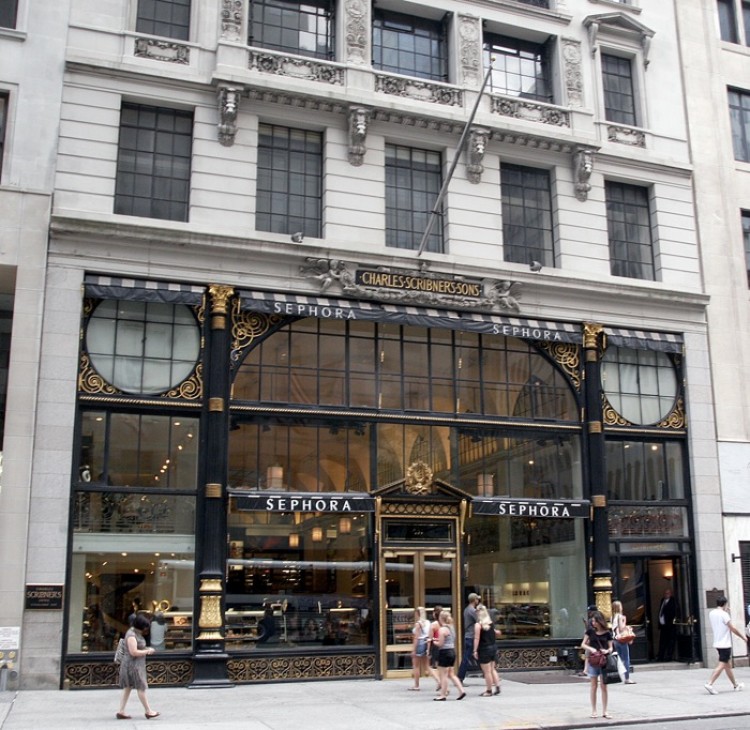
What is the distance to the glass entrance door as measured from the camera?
20969mm

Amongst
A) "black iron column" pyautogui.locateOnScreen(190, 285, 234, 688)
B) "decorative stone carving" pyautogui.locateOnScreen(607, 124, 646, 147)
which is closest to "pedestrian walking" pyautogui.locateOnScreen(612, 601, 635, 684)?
"black iron column" pyautogui.locateOnScreen(190, 285, 234, 688)

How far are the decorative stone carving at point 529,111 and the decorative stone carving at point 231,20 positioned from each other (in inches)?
268

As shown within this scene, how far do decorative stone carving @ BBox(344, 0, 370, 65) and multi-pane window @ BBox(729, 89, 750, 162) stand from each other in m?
11.8

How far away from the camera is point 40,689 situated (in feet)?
59.4

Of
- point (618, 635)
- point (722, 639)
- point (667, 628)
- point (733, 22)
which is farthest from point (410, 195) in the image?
point (733, 22)

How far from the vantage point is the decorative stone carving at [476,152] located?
2372 cm

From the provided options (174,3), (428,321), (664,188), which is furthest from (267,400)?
(664,188)

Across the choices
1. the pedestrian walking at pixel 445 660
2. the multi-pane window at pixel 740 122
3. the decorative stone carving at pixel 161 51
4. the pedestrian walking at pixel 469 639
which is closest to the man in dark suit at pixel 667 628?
the pedestrian walking at pixel 469 639

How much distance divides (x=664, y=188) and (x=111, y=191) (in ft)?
49.8

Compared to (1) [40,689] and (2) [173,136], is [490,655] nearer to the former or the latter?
(1) [40,689]

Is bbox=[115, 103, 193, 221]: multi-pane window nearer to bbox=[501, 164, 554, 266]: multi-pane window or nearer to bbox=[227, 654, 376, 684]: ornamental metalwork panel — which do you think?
bbox=[501, 164, 554, 266]: multi-pane window

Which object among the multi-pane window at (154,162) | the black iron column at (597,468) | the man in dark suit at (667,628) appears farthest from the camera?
the man in dark suit at (667,628)

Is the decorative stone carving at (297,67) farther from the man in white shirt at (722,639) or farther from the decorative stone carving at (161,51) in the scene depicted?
the man in white shirt at (722,639)

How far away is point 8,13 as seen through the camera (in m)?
21.2
